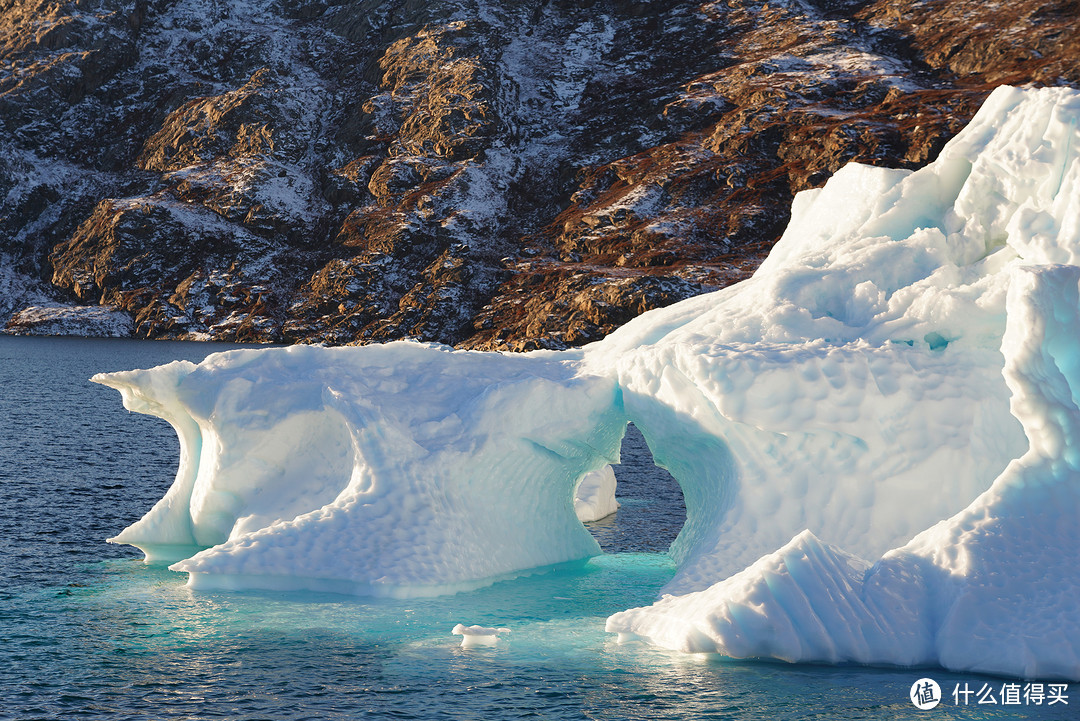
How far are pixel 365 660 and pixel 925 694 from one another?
379 inches

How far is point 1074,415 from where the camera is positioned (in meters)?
18.6

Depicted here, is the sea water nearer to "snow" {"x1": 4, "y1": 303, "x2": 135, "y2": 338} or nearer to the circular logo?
the circular logo

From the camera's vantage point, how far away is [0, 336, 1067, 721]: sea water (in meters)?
15.7

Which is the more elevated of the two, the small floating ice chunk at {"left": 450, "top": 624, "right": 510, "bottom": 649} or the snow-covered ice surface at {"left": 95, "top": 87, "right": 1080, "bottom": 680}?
the snow-covered ice surface at {"left": 95, "top": 87, "right": 1080, "bottom": 680}

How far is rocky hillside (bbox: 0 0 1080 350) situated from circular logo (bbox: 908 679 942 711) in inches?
3764

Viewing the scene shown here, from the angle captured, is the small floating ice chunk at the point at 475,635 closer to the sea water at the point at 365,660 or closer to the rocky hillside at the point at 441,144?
the sea water at the point at 365,660

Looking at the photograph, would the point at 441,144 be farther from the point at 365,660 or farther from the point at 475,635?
the point at 365,660

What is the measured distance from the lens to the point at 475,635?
19109 millimetres

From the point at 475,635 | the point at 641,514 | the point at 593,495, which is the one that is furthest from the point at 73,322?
the point at 475,635

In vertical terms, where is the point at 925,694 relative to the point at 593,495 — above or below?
below

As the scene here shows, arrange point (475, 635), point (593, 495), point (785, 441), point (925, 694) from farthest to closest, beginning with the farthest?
point (593, 495), point (785, 441), point (475, 635), point (925, 694)

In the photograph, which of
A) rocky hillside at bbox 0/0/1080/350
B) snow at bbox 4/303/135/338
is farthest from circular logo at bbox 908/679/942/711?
snow at bbox 4/303/135/338

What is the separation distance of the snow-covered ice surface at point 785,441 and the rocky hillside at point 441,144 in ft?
282

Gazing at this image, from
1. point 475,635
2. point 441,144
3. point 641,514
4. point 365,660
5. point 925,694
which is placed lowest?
point 365,660
